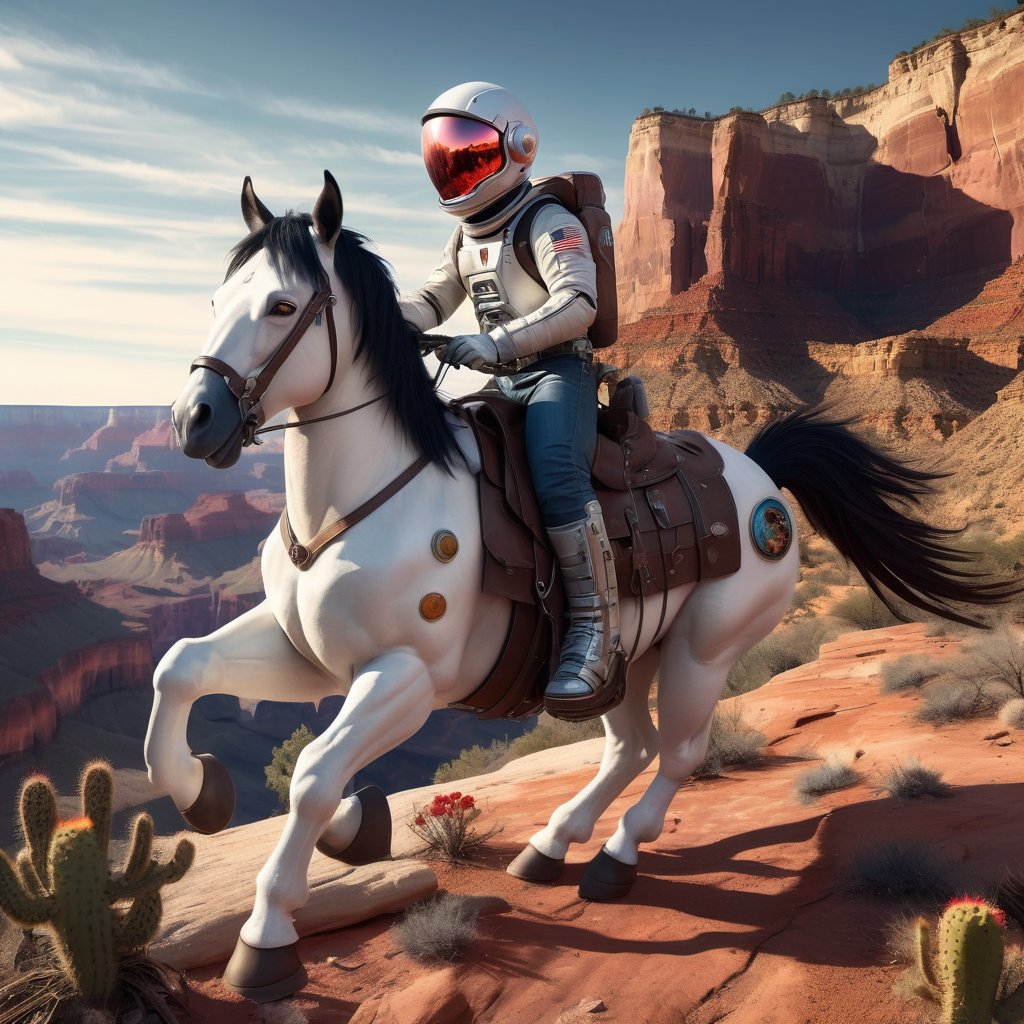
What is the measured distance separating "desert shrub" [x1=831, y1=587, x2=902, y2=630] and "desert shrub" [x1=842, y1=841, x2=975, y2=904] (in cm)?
1158

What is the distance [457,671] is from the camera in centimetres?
390

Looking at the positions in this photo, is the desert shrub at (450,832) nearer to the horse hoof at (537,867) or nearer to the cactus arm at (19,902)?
the horse hoof at (537,867)

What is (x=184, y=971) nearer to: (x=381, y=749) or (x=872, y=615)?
(x=381, y=749)

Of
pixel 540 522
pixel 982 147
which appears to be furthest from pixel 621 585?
pixel 982 147

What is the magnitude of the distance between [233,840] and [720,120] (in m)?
97.1

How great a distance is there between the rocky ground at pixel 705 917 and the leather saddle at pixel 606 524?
1.13 meters

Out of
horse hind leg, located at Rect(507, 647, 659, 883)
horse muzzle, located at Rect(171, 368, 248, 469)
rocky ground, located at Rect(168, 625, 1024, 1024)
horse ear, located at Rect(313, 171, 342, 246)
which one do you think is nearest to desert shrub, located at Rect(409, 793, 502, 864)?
rocky ground, located at Rect(168, 625, 1024, 1024)

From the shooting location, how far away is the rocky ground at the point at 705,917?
148 inches

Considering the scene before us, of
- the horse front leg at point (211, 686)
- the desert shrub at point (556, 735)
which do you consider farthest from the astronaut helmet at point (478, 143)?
the desert shrub at point (556, 735)

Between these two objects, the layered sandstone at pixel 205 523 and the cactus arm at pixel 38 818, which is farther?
the layered sandstone at pixel 205 523

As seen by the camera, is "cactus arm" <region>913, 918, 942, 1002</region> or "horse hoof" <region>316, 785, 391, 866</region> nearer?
"cactus arm" <region>913, 918, 942, 1002</region>

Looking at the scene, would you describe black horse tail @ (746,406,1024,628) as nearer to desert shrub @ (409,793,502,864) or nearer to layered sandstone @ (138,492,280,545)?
desert shrub @ (409,793,502,864)

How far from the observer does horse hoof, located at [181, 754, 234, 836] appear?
3.93 meters

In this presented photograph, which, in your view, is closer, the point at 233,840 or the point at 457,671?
the point at 457,671
